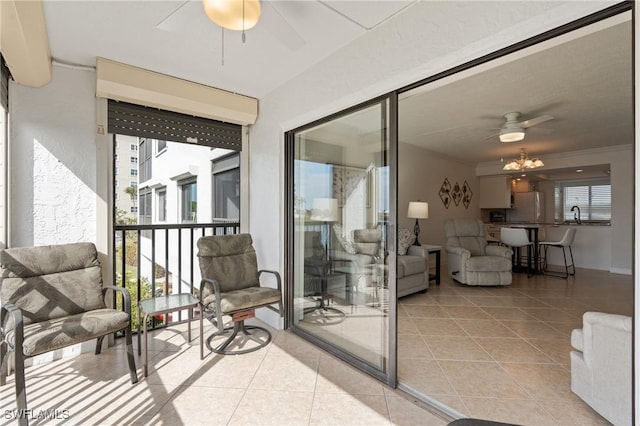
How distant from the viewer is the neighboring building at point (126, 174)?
9.18 ft

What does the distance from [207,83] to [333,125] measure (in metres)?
1.49

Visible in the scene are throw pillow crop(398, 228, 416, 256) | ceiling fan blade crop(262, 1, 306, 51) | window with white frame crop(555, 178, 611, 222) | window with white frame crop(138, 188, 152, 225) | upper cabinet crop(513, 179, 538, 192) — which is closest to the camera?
ceiling fan blade crop(262, 1, 306, 51)

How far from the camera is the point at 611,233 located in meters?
5.74

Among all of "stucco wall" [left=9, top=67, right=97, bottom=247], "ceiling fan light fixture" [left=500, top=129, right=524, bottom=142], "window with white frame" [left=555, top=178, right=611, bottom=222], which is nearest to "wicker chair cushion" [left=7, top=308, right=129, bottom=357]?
"stucco wall" [left=9, top=67, right=97, bottom=247]

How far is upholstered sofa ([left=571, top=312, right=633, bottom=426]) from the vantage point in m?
1.53

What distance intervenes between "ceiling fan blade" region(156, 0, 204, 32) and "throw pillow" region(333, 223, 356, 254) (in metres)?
A: 1.87

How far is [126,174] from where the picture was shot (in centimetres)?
288

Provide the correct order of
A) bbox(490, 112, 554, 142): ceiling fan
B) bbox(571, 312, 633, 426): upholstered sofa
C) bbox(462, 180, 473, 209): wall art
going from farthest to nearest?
bbox(462, 180, 473, 209): wall art → bbox(490, 112, 554, 142): ceiling fan → bbox(571, 312, 633, 426): upholstered sofa

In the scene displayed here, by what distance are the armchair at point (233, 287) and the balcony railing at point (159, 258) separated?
613 millimetres

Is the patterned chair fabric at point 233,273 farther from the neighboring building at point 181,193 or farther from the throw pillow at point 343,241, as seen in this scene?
the throw pillow at point 343,241

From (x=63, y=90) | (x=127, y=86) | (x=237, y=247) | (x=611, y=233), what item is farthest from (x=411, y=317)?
(x=611, y=233)

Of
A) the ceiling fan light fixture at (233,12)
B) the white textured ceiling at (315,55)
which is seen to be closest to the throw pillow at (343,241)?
the white textured ceiling at (315,55)

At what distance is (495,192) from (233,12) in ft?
25.2

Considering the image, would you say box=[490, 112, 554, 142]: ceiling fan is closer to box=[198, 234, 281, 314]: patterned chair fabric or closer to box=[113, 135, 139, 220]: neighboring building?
box=[198, 234, 281, 314]: patterned chair fabric
